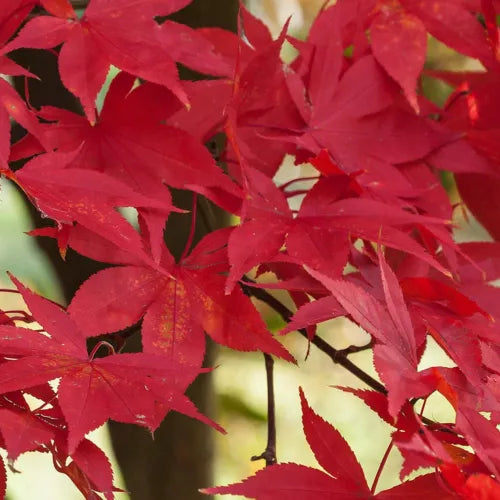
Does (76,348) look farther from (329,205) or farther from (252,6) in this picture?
(252,6)

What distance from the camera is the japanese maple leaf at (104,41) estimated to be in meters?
0.43

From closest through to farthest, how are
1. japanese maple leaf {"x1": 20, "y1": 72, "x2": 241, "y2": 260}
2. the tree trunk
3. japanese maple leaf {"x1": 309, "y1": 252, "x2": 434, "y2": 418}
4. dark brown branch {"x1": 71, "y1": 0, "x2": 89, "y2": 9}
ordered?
japanese maple leaf {"x1": 309, "y1": 252, "x2": 434, "y2": 418}, japanese maple leaf {"x1": 20, "y1": 72, "x2": 241, "y2": 260}, dark brown branch {"x1": 71, "y1": 0, "x2": 89, "y2": 9}, the tree trunk

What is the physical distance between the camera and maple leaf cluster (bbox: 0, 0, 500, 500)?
362 mm

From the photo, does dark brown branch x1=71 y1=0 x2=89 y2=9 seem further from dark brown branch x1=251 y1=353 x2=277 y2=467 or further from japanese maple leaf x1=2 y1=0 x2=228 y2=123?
dark brown branch x1=251 y1=353 x2=277 y2=467

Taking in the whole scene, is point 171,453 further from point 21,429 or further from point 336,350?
point 21,429

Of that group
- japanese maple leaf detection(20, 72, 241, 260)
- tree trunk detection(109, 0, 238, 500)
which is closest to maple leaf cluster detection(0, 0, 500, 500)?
japanese maple leaf detection(20, 72, 241, 260)

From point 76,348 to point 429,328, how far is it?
0.18 metres

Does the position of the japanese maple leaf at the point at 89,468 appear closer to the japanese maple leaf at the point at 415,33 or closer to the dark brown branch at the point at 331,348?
the dark brown branch at the point at 331,348

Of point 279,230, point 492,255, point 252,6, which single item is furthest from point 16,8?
point 252,6

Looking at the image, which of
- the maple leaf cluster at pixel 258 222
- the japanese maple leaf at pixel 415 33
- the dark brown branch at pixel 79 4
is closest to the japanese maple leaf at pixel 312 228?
the maple leaf cluster at pixel 258 222

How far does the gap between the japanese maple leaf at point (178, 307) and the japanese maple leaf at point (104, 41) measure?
0.09m

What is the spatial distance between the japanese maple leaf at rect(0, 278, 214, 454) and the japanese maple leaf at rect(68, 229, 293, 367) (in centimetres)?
4

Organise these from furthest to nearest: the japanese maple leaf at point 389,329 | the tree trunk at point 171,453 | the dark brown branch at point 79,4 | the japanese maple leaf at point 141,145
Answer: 1. the tree trunk at point 171,453
2. the dark brown branch at point 79,4
3. the japanese maple leaf at point 141,145
4. the japanese maple leaf at point 389,329

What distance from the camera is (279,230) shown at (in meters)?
0.43
